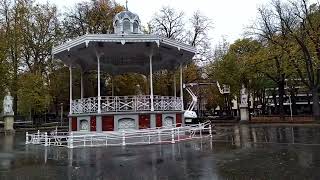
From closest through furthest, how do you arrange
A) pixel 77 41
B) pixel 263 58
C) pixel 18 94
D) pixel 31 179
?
pixel 31 179 → pixel 77 41 → pixel 263 58 → pixel 18 94

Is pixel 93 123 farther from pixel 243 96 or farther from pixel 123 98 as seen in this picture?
pixel 243 96

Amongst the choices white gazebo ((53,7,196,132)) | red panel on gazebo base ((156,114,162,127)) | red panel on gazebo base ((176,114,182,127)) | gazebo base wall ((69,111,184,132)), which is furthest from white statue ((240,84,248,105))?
red panel on gazebo base ((156,114,162,127))

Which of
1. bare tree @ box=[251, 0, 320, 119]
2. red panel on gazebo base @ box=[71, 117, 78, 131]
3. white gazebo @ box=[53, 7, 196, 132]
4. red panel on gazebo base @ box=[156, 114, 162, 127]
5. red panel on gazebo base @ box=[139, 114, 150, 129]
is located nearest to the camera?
white gazebo @ box=[53, 7, 196, 132]

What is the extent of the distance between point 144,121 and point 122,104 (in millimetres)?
2025

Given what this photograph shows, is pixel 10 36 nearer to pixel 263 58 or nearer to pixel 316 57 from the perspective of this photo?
pixel 263 58

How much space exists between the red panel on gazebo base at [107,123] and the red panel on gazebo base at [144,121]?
5.97ft

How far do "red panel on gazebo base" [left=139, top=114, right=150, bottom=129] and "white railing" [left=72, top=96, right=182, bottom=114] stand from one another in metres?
0.65

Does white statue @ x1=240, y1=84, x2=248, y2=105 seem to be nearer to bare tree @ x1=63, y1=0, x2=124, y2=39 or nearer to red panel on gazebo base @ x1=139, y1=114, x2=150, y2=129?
bare tree @ x1=63, y1=0, x2=124, y2=39

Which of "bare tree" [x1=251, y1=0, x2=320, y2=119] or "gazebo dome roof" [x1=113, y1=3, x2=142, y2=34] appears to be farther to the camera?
"bare tree" [x1=251, y1=0, x2=320, y2=119]

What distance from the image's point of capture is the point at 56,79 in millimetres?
49344

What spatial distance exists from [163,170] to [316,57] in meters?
35.9

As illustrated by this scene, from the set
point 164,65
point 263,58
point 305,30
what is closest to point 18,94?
point 164,65

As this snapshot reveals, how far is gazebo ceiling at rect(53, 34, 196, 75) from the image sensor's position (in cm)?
2295

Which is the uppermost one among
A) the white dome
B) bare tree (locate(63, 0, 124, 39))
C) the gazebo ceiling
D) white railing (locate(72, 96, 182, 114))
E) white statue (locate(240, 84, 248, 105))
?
bare tree (locate(63, 0, 124, 39))
